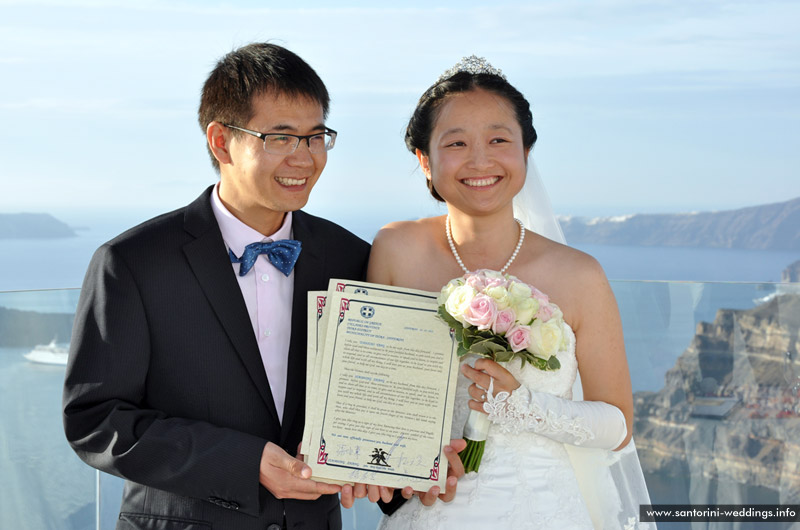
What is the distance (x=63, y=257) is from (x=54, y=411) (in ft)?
43.6

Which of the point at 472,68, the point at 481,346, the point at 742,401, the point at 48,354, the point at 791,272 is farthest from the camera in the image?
the point at 791,272

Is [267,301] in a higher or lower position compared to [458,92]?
lower

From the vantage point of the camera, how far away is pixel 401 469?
2918 millimetres

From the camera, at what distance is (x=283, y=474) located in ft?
9.51

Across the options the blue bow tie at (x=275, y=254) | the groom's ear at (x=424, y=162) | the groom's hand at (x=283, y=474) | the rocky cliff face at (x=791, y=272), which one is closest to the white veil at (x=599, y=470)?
the groom's ear at (x=424, y=162)

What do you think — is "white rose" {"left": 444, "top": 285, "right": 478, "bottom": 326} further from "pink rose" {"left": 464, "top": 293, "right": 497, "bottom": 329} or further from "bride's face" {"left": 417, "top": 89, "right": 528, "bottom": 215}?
"bride's face" {"left": 417, "top": 89, "right": 528, "bottom": 215}

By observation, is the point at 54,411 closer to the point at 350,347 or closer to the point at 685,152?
the point at 350,347

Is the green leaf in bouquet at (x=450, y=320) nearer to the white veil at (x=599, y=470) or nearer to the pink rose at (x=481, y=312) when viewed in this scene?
the pink rose at (x=481, y=312)

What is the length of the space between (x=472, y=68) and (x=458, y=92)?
0.59ft

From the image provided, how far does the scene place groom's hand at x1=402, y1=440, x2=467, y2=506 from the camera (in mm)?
2992

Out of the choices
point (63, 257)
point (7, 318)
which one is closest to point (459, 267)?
point (7, 318)

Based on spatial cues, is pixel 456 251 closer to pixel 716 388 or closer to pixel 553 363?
pixel 553 363

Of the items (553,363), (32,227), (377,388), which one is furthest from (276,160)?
(32,227)

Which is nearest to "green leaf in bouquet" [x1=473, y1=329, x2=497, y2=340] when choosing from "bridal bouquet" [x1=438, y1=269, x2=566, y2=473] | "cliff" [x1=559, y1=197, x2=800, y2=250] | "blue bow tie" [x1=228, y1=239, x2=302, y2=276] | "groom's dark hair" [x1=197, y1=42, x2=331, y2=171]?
"bridal bouquet" [x1=438, y1=269, x2=566, y2=473]
